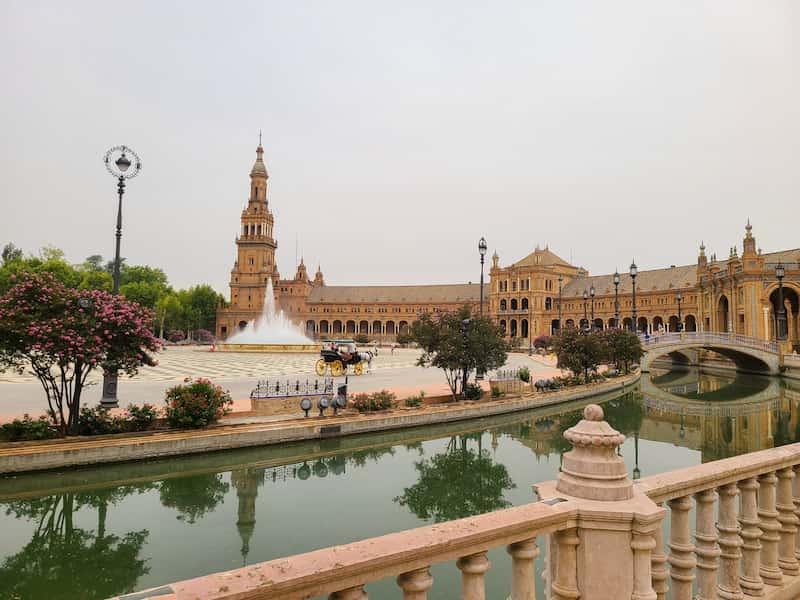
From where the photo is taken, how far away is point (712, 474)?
11.9 feet

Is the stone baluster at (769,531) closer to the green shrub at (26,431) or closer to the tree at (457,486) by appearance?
the tree at (457,486)

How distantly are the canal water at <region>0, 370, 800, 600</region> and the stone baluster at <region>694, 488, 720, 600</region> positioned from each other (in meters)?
3.76

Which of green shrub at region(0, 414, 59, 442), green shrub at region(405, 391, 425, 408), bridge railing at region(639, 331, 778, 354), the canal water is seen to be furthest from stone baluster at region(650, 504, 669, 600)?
bridge railing at region(639, 331, 778, 354)

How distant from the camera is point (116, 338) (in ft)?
41.7

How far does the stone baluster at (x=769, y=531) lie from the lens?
154 inches

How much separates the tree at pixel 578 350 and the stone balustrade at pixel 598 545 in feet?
78.2

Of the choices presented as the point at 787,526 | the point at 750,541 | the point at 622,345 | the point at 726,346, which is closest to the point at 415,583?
the point at 750,541

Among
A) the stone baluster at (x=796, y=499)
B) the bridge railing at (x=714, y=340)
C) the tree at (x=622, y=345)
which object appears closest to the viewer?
the stone baluster at (x=796, y=499)

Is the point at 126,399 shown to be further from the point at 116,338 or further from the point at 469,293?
the point at 469,293

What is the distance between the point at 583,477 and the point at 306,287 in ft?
351

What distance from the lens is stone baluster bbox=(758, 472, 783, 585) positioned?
3.91 metres

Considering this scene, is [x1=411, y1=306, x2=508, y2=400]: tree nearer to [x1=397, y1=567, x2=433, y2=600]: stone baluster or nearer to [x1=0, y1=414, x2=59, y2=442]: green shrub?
[x1=0, y1=414, x2=59, y2=442]: green shrub

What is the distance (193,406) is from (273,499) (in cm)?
482

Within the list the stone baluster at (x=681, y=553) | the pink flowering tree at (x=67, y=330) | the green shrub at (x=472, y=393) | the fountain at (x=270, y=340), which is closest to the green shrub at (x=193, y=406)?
the pink flowering tree at (x=67, y=330)
